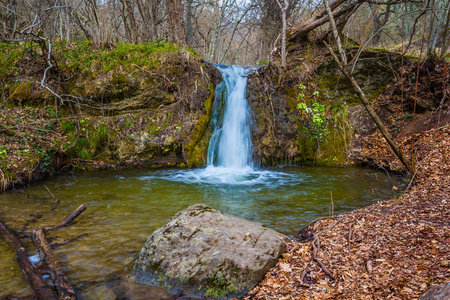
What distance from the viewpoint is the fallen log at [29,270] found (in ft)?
8.83

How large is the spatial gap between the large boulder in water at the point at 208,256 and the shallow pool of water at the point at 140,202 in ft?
1.74

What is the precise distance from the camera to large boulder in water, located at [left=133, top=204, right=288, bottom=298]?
2.87m

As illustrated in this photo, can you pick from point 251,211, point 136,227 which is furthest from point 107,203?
point 251,211

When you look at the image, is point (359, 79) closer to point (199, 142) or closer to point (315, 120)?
point (315, 120)

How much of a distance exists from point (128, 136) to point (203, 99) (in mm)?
3080

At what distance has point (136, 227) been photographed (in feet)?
15.1

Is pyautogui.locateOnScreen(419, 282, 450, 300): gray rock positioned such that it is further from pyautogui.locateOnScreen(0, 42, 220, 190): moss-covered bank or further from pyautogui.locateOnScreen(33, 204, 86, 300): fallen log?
pyautogui.locateOnScreen(0, 42, 220, 190): moss-covered bank

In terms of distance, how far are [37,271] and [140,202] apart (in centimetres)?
283

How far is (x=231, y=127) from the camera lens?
10.1m

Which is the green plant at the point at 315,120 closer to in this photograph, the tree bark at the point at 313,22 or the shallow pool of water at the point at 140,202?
the shallow pool of water at the point at 140,202

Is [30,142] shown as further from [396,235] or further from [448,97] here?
[448,97]

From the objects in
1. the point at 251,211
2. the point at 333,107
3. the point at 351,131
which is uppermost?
the point at 333,107

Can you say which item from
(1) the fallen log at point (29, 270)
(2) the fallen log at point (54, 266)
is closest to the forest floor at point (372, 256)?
(2) the fallen log at point (54, 266)

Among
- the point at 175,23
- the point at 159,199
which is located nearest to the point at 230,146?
the point at 159,199
